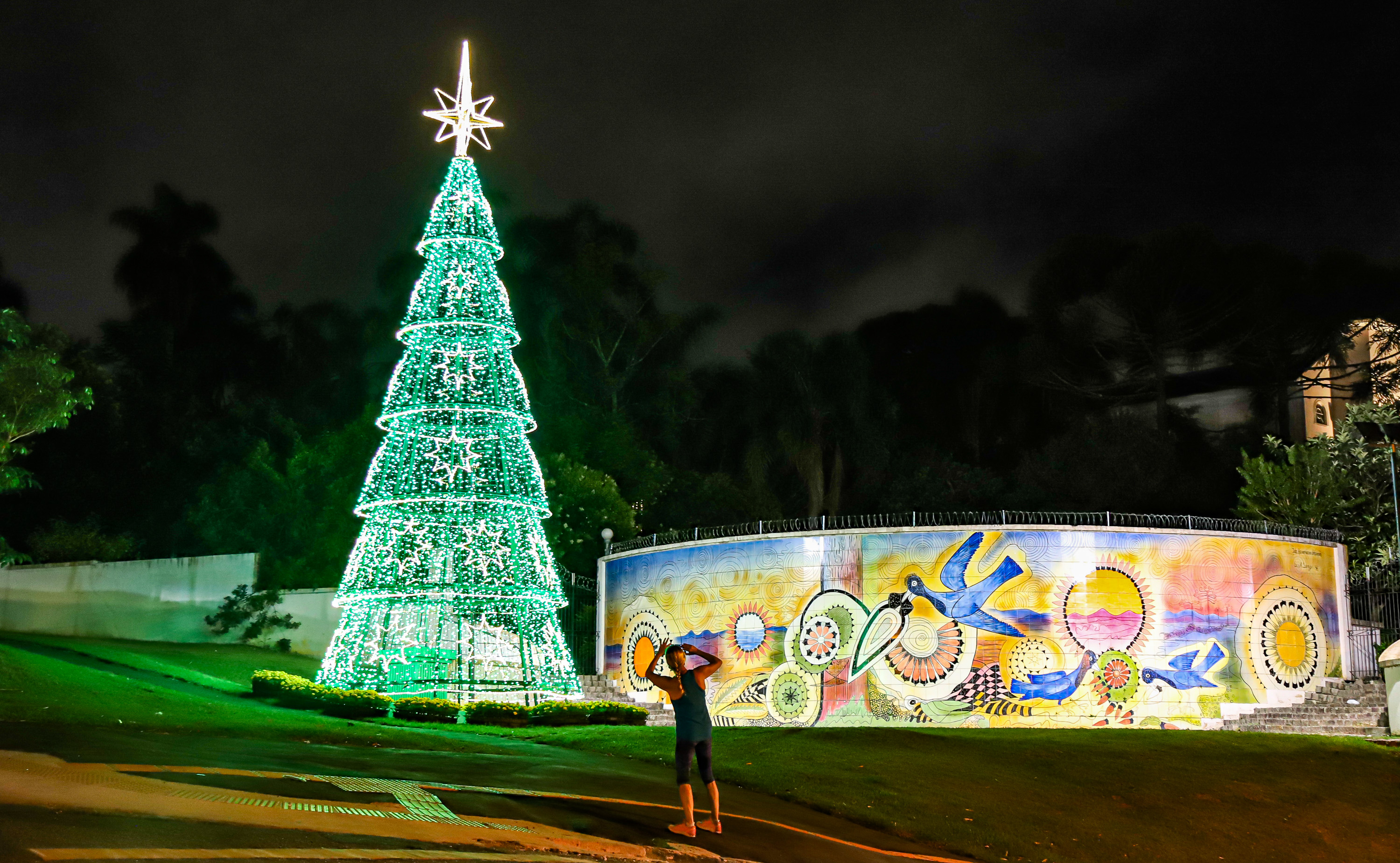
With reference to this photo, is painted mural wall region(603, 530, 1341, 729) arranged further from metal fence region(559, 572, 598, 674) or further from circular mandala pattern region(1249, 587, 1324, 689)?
metal fence region(559, 572, 598, 674)

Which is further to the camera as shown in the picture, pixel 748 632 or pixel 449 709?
pixel 748 632

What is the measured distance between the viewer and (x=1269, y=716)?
2495 centimetres

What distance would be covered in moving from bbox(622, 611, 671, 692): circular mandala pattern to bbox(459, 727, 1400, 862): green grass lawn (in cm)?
576

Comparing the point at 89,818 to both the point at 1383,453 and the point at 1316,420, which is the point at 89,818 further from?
the point at 1316,420

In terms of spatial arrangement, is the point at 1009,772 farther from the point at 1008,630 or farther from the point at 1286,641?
the point at 1286,641

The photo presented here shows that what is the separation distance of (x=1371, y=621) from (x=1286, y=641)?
422 centimetres

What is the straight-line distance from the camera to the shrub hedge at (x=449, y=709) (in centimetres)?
2298

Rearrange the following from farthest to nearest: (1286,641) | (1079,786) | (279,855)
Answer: (1286,641) → (1079,786) → (279,855)

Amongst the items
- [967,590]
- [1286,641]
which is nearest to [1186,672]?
[1286,641]

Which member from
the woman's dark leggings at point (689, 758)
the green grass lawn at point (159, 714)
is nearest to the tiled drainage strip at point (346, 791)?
the woman's dark leggings at point (689, 758)

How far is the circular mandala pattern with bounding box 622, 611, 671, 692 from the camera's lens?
27.6m

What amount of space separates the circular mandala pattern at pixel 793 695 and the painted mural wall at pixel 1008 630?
28 mm

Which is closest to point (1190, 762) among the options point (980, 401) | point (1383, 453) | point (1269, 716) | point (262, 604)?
point (1269, 716)

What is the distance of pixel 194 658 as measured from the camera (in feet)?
104
